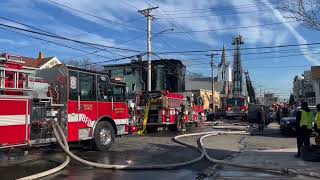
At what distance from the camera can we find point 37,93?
13.4m

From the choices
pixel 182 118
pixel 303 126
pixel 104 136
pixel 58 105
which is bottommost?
pixel 104 136

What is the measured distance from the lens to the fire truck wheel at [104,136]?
621 inches

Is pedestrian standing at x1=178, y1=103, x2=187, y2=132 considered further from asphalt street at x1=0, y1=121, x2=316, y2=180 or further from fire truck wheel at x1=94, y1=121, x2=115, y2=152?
fire truck wheel at x1=94, y1=121, x2=115, y2=152

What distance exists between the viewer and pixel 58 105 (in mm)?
13852

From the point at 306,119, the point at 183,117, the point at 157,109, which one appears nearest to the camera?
the point at 306,119

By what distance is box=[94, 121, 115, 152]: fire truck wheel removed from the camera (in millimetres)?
15766

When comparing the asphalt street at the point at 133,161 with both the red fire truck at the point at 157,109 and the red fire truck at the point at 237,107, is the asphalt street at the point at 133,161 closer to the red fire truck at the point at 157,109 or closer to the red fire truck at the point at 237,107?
the red fire truck at the point at 157,109

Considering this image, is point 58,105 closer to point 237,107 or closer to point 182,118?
point 182,118

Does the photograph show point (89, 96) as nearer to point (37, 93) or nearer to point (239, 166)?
point (37, 93)

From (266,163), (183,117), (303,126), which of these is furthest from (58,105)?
(183,117)

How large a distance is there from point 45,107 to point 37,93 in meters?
0.44

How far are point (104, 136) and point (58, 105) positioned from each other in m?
2.82

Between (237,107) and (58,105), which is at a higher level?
(237,107)

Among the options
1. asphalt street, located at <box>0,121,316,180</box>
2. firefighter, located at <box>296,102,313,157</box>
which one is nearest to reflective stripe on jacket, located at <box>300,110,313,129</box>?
firefighter, located at <box>296,102,313,157</box>
